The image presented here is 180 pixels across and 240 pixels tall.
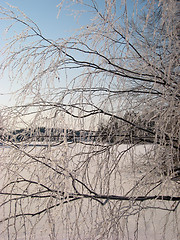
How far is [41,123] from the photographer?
1.08 metres

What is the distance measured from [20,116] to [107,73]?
0.51 m

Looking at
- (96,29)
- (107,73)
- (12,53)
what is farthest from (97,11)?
(12,53)

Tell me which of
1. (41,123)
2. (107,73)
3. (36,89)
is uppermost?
(107,73)

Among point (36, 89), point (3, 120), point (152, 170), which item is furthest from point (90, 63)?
point (152, 170)

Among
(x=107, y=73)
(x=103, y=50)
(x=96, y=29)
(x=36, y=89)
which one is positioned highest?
(x=96, y=29)

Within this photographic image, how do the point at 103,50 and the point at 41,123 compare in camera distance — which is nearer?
the point at 41,123

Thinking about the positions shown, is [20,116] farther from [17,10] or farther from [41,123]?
[17,10]

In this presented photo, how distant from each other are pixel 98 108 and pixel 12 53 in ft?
1.80

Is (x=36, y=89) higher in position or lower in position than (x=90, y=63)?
lower

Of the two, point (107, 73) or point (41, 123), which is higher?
point (107, 73)

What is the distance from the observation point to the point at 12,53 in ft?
4.11

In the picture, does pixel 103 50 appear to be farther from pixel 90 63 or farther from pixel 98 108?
pixel 98 108

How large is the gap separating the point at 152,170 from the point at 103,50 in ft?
2.14

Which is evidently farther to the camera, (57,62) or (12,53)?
(12,53)
